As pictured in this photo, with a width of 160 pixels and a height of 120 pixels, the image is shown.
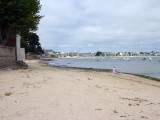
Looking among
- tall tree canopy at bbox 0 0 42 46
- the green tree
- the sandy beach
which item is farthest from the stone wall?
the green tree

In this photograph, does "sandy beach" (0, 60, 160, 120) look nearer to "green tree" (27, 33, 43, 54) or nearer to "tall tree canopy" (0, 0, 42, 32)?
"tall tree canopy" (0, 0, 42, 32)

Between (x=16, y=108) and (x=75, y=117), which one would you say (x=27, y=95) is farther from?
(x=75, y=117)

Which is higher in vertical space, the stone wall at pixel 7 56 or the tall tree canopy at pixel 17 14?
the tall tree canopy at pixel 17 14

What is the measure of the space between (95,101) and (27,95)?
2.81 meters

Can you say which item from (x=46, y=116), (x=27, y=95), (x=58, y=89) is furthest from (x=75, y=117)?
(x=58, y=89)

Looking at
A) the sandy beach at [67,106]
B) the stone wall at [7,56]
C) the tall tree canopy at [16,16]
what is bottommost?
the sandy beach at [67,106]

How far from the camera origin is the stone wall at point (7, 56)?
1210 inches

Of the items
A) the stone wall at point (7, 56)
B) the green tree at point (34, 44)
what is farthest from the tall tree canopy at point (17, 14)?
the green tree at point (34, 44)

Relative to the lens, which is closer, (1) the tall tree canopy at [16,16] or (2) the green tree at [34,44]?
(1) the tall tree canopy at [16,16]

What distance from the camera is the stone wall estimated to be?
3072 cm

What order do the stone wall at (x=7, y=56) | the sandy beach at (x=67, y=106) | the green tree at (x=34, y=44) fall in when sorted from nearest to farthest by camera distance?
the sandy beach at (x=67, y=106) < the stone wall at (x=7, y=56) < the green tree at (x=34, y=44)

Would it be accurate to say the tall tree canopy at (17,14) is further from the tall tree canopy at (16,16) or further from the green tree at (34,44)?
the green tree at (34,44)

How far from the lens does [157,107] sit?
13.4 meters

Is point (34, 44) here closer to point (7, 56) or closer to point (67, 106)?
point (7, 56)
